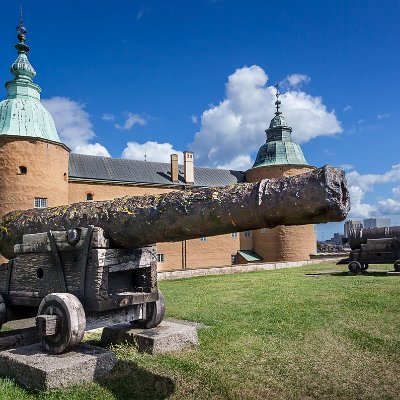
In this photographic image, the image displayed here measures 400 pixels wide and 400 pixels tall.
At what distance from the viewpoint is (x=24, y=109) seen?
21.2 meters

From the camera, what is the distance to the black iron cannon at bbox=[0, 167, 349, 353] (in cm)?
340

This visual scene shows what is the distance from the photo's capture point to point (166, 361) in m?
4.66

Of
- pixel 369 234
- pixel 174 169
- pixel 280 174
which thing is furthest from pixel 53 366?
pixel 280 174

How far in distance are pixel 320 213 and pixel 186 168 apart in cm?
2653

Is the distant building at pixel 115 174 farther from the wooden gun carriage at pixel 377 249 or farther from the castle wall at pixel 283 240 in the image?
the wooden gun carriage at pixel 377 249

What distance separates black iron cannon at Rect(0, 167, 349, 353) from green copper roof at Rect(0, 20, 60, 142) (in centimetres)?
1646

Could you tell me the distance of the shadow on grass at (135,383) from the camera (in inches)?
152

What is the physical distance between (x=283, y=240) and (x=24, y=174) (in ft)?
57.8

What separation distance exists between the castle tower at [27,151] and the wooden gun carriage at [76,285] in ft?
52.4

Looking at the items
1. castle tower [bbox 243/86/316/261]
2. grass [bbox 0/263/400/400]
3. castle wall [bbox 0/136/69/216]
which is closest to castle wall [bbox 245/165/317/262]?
castle tower [bbox 243/86/316/261]

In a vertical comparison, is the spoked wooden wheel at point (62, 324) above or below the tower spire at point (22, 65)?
below

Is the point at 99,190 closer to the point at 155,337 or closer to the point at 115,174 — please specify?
the point at 115,174

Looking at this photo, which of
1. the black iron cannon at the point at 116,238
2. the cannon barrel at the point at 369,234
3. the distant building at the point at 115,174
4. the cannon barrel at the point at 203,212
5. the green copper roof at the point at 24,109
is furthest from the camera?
the green copper roof at the point at 24,109

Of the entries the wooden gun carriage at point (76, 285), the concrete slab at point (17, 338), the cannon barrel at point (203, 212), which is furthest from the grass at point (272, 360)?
the cannon barrel at point (203, 212)
